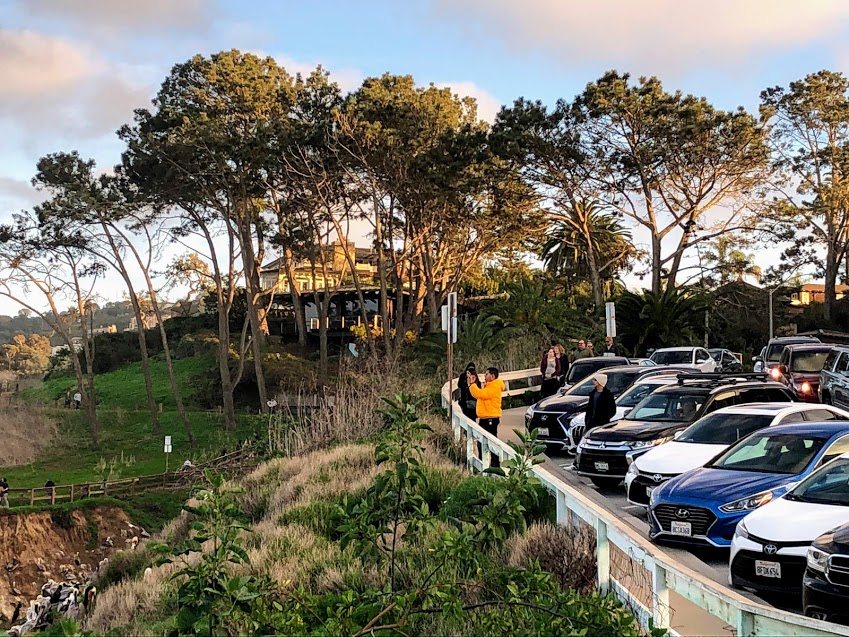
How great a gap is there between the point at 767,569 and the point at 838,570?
1.26 m

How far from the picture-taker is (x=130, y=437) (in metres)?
49.2

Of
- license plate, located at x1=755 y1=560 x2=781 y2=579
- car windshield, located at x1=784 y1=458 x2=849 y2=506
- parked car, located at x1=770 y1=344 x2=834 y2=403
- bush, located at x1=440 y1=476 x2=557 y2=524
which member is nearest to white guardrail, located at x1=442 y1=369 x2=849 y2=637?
bush, located at x1=440 y1=476 x2=557 y2=524

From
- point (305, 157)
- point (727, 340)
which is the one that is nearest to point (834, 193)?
point (727, 340)

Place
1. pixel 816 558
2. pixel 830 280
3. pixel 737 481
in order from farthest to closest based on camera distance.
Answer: pixel 830 280, pixel 737 481, pixel 816 558

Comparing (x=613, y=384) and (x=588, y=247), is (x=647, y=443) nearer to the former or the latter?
(x=613, y=384)

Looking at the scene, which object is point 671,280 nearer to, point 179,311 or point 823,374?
point 823,374

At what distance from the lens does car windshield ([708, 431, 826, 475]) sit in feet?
33.6

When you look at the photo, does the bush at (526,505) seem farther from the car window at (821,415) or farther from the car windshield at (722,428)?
the car window at (821,415)

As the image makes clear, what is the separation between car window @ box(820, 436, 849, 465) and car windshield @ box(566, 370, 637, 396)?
30.3 feet

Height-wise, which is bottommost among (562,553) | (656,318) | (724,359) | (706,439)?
(562,553)

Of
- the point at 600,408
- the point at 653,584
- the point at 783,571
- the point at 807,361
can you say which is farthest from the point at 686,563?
the point at 807,361

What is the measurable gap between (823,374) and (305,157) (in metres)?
25.3

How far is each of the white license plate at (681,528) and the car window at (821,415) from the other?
3663 mm

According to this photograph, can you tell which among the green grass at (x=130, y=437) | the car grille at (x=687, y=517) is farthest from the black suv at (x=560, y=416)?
the green grass at (x=130, y=437)
